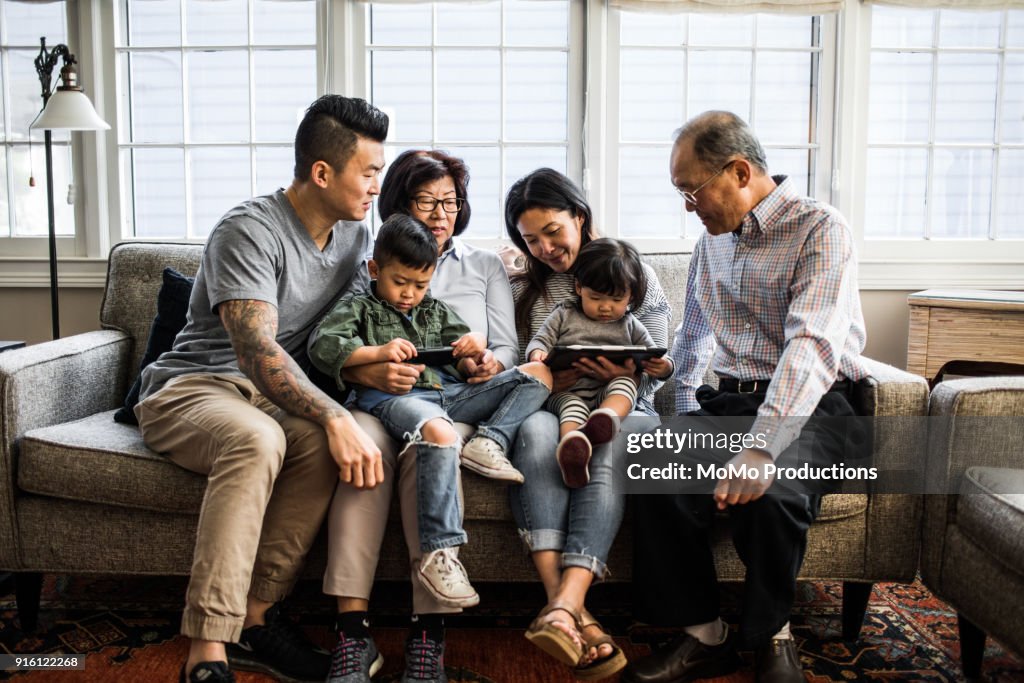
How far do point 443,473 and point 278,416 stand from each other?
0.43 m

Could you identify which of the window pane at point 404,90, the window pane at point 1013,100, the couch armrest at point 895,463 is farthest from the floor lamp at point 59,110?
the window pane at point 1013,100

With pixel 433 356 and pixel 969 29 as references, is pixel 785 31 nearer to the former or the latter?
pixel 969 29

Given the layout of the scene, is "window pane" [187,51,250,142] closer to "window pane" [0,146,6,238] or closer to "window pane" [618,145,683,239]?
"window pane" [0,146,6,238]

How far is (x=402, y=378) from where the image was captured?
6.16ft

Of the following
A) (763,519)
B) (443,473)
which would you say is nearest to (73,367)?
(443,473)

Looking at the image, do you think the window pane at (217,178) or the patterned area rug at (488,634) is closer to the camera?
the patterned area rug at (488,634)

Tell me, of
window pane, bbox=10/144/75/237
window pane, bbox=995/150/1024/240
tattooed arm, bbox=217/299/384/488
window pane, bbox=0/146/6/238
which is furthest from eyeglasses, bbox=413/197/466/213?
window pane, bbox=995/150/1024/240

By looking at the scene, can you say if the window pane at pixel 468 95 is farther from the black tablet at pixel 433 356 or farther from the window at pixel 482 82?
the black tablet at pixel 433 356

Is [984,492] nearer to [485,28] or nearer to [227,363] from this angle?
[227,363]

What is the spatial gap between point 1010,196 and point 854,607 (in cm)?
210

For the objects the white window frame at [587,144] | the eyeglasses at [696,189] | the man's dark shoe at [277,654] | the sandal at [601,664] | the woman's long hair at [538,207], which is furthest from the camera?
the white window frame at [587,144]

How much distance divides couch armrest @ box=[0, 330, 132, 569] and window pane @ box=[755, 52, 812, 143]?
93.8 inches

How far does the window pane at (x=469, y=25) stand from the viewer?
3.08m

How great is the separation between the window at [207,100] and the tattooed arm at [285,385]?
1501mm
